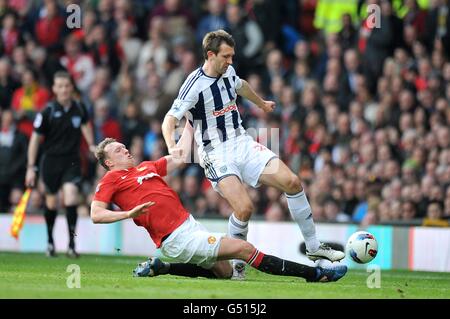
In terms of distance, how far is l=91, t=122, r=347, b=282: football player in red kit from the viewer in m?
10.8

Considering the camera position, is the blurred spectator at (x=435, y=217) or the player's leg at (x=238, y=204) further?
the blurred spectator at (x=435, y=217)

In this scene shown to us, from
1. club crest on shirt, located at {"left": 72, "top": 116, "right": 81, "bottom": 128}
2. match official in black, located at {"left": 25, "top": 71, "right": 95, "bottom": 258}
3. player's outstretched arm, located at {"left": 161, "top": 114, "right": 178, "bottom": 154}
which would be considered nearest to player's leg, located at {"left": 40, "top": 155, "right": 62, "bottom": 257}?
match official in black, located at {"left": 25, "top": 71, "right": 95, "bottom": 258}

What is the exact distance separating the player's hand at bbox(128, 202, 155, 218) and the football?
2643 mm

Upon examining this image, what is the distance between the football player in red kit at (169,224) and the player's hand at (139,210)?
0.20m

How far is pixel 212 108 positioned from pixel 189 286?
2375 millimetres

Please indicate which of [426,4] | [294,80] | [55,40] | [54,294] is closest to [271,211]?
[294,80]

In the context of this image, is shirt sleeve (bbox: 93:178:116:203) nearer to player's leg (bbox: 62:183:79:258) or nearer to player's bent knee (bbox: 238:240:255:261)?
player's bent knee (bbox: 238:240:255:261)

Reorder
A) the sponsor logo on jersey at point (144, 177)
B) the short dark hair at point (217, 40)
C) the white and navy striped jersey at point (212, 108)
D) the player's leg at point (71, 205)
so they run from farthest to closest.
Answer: the player's leg at point (71, 205), the white and navy striped jersey at point (212, 108), the short dark hair at point (217, 40), the sponsor logo on jersey at point (144, 177)

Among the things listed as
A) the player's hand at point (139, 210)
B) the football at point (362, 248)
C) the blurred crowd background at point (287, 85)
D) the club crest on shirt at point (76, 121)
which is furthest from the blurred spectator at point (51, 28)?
the player's hand at point (139, 210)

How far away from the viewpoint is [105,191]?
10.9 m

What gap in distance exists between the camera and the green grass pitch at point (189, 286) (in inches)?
383

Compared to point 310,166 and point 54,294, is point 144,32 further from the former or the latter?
point 54,294

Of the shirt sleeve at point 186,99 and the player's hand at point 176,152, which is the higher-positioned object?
the shirt sleeve at point 186,99
